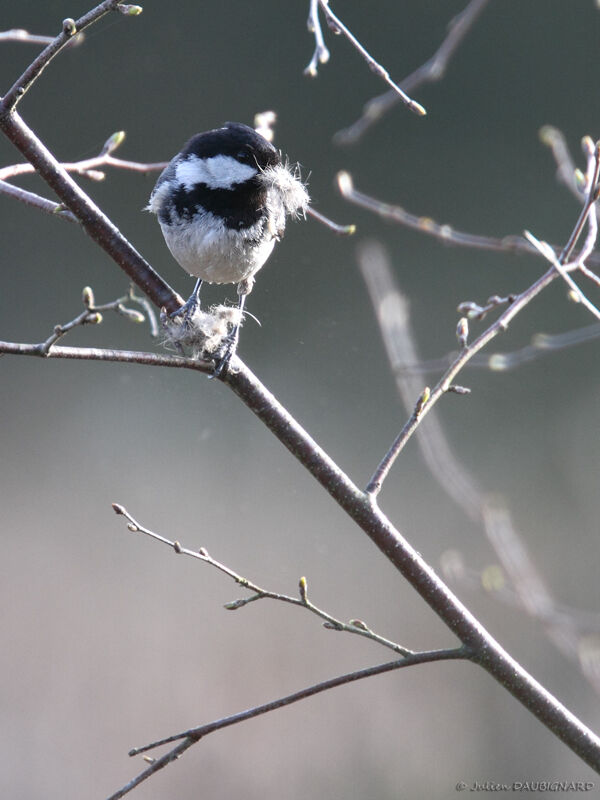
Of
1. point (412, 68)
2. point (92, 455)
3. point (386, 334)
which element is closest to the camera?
point (386, 334)

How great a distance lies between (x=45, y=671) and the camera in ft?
9.96

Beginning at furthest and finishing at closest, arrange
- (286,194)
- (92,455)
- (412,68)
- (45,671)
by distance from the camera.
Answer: (412,68) < (92,455) < (45,671) < (286,194)

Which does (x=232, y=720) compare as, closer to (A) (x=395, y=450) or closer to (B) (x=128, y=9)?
(A) (x=395, y=450)

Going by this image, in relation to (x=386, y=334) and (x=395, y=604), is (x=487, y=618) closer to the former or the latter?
(x=395, y=604)

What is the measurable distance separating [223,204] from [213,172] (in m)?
0.06

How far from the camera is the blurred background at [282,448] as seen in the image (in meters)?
3.03

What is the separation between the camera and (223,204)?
→ 4.90ft

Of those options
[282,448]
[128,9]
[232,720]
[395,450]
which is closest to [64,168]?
[128,9]

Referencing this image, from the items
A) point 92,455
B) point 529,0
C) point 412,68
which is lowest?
point 92,455

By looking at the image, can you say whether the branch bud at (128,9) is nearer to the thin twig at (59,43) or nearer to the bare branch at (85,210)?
the thin twig at (59,43)

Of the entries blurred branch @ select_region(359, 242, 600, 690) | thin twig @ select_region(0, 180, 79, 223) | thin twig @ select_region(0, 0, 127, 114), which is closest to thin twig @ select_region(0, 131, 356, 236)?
thin twig @ select_region(0, 180, 79, 223)

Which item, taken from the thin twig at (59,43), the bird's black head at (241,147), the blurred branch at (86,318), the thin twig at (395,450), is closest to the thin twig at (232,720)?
the thin twig at (395,450)

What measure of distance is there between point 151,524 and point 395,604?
0.99 m

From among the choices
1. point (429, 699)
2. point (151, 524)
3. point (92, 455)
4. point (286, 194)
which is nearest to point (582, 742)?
point (286, 194)
